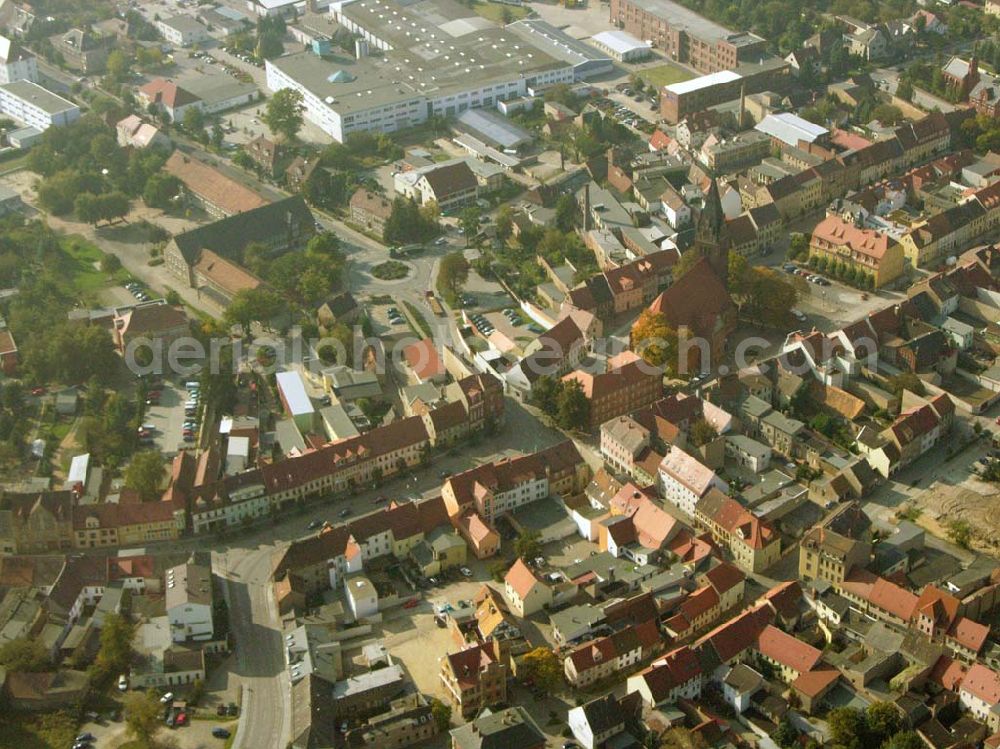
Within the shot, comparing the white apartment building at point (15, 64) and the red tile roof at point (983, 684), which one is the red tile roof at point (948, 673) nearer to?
the red tile roof at point (983, 684)

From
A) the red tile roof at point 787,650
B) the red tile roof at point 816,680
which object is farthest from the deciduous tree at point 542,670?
the red tile roof at point 816,680

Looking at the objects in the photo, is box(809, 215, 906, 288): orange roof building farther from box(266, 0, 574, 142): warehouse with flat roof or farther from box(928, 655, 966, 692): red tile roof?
box(266, 0, 574, 142): warehouse with flat roof

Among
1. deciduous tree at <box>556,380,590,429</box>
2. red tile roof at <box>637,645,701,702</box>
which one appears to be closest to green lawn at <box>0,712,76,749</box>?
red tile roof at <box>637,645,701,702</box>

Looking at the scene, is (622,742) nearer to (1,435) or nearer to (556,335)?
(556,335)

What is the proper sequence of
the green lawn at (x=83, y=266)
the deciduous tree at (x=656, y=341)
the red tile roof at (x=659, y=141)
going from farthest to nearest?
the red tile roof at (x=659, y=141) < the green lawn at (x=83, y=266) < the deciduous tree at (x=656, y=341)

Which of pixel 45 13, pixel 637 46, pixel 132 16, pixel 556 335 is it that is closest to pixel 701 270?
pixel 556 335

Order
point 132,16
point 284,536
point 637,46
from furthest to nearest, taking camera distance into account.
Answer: point 132,16
point 637,46
point 284,536

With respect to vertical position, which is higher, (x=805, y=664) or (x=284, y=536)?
(x=805, y=664)
